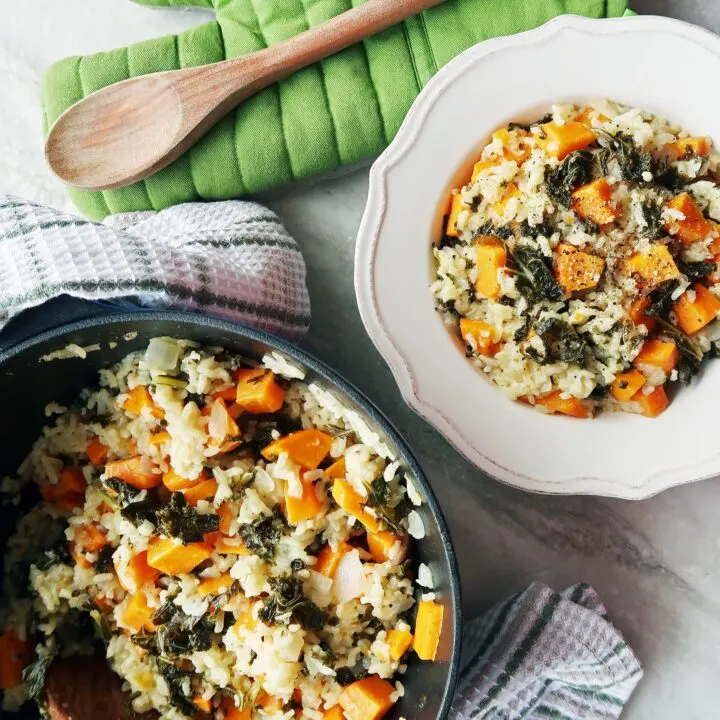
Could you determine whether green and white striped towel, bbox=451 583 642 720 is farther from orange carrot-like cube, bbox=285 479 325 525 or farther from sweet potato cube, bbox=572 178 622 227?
sweet potato cube, bbox=572 178 622 227

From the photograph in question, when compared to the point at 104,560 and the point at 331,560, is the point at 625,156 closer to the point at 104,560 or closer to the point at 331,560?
the point at 331,560

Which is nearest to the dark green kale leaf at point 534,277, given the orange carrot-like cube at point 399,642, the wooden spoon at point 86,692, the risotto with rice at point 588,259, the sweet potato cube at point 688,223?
the risotto with rice at point 588,259

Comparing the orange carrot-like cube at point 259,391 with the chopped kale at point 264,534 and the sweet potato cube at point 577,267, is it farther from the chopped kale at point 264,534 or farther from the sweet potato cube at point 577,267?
the sweet potato cube at point 577,267

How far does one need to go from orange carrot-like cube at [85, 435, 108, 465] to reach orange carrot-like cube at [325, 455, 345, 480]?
1.51 feet

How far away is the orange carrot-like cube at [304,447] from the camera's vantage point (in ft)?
5.01

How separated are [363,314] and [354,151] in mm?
443

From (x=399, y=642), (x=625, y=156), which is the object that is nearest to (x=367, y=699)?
(x=399, y=642)

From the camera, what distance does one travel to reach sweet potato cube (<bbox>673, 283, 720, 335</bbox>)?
1569mm

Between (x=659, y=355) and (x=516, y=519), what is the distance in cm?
55

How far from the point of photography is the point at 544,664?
173 cm

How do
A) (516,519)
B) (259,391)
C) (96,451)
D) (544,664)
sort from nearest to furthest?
(259,391)
(96,451)
(544,664)
(516,519)

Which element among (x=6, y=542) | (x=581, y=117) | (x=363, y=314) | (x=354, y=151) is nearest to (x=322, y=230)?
(x=354, y=151)

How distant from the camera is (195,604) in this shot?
1552mm

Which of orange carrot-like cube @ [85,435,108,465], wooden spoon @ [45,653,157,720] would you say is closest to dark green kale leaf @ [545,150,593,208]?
orange carrot-like cube @ [85,435,108,465]
